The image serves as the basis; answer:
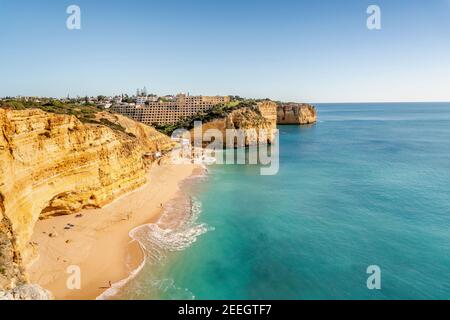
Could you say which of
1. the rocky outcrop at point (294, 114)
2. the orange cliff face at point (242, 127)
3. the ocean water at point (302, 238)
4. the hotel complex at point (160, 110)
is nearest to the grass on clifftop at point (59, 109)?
the ocean water at point (302, 238)

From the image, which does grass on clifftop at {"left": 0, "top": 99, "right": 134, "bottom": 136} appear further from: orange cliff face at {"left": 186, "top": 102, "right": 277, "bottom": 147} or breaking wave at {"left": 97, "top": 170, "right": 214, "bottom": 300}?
orange cliff face at {"left": 186, "top": 102, "right": 277, "bottom": 147}

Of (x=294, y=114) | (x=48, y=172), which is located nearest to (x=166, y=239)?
(x=48, y=172)

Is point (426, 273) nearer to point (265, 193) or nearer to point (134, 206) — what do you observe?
point (265, 193)

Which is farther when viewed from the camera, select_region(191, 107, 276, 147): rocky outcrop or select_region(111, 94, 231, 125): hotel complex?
select_region(111, 94, 231, 125): hotel complex

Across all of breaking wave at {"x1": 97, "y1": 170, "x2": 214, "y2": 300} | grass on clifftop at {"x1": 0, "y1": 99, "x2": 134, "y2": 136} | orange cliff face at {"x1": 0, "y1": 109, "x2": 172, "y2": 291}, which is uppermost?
grass on clifftop at {"x1": 0, "y1": 99, "x2": 134, "y2": 136}

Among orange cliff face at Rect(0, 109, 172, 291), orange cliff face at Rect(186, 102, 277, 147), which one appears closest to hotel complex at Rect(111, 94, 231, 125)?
orange cliff face at Rect(186, 102, 277, 147)

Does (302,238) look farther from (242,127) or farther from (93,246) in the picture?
(242,127)

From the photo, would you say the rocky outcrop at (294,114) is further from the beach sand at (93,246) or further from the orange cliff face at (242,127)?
the beach sand at (93,246)
